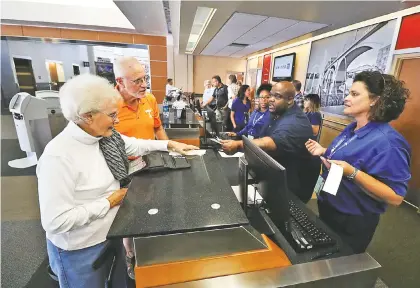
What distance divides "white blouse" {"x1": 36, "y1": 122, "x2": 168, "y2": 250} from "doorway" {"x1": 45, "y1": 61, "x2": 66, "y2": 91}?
797 centimetres

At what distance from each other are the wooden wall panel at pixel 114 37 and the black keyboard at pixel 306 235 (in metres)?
7.36

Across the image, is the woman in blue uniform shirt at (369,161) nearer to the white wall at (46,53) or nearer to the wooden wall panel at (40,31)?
the white wall at (46,53)

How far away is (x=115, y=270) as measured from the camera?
114 centimetres

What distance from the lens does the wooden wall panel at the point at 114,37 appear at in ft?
21.4

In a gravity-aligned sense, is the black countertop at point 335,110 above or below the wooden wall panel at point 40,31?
below

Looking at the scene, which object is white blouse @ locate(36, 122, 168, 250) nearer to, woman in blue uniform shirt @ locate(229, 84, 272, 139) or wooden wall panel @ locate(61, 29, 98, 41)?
woman in blue uniform shirt @ locate(229, 84, 272, 139)

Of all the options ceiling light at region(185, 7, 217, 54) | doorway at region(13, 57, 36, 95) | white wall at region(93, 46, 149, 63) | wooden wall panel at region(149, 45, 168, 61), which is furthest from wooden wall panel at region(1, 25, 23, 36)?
ceiling light at region(185, 7, 217, 54)

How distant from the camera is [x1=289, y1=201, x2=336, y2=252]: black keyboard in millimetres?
865

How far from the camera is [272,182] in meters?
0.80

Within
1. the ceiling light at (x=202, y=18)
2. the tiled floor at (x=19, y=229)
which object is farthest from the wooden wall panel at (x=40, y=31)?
the tiled floor at (x=19, y=229)

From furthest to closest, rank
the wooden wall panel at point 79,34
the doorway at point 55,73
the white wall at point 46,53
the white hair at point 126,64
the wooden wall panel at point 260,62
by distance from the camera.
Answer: the wooden wall panel at point 260,62 < the doorway at point 55,73 < the white wall at point 46,53 < the wooden wall panel at point 79,34 < the white hair at point 126,64

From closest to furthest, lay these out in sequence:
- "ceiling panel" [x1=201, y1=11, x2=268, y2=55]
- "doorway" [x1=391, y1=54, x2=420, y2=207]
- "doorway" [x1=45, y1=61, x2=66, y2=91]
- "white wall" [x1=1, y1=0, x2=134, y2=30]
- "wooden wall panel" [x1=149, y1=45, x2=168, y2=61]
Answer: "doorway" [x1=391, y1=54, x2=420, y2=207] → "ceiling panel" [x1=201, y1=11, x2=268, y2=55] → "white wall" [x1=1, y1=0, x2=134, y2=30] → "wooden wall panel" [x1=149, y1=45, x2=168, y2=61] → "doorway" [x1=45, y1=61, x2=66, y2=91]

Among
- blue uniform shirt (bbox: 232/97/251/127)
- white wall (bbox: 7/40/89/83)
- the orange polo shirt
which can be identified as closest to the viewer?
the orange polo shirt

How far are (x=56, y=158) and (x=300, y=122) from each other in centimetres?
148
